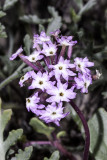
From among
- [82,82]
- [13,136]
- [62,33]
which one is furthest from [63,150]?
[62,33]

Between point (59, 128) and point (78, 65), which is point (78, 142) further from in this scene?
point (78, 65)

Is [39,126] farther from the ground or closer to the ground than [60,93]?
closer to the ground

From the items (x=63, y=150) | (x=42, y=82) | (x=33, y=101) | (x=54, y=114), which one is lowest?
(x=63, y=150)

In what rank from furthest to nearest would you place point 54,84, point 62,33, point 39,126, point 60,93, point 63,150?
point 62,33
point 63,150
point 39,126
point 54,84
point 60,93

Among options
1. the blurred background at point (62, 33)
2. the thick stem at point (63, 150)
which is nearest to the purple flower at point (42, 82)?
the blurred background at point (62, 33)

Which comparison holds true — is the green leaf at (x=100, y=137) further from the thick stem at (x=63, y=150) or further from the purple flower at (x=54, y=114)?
the purple flower at (x=54, y=114)

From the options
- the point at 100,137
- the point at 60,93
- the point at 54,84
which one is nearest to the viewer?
the point at 60,93

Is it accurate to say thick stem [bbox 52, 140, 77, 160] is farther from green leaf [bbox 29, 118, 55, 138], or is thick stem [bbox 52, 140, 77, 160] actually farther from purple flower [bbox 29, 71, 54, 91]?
purple flower [bbox 29, 71, 54, 91]

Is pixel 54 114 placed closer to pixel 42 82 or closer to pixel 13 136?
pixel 42 82

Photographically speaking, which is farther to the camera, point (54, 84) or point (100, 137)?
point (100, 137)
